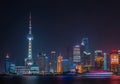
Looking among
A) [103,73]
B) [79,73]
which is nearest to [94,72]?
[103,73]

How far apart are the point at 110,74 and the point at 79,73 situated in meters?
26.7

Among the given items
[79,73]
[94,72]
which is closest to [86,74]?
[94,72]

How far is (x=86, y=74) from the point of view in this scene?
170 metres

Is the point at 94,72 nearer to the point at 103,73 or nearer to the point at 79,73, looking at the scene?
the point at 103,73

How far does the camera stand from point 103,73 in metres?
163

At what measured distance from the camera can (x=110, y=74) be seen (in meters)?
164

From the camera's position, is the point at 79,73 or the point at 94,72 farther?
the point at 79,73

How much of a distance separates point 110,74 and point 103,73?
9.67 ft

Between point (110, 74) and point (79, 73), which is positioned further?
point (79, 73)

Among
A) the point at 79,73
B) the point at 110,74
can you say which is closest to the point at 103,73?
the point at 110,74

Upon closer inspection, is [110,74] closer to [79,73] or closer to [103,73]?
[103,73]

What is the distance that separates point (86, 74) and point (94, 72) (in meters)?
6.13

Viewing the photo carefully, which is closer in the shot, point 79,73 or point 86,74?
point 86,74

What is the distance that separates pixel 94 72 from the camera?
165m
